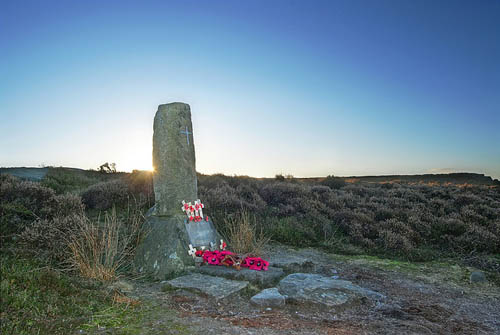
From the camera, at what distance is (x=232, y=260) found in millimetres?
6402

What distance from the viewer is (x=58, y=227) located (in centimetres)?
712

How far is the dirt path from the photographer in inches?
161

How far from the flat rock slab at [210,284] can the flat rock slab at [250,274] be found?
237 millimetres

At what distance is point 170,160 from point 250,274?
267 centimetres

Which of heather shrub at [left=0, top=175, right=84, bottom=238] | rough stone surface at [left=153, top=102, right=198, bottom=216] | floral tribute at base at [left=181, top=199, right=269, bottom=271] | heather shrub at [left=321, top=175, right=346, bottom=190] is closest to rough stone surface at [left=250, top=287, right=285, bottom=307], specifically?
floral tribute at base at [left=181, top=199, right=269, bottom=271]

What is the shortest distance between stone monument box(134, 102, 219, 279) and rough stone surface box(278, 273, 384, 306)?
7.09 ft

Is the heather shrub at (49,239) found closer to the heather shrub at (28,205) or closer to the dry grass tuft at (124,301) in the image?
the heather shrub at (28,205)

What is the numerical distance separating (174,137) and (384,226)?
6609 mm

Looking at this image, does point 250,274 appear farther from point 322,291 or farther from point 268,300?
point 322,291

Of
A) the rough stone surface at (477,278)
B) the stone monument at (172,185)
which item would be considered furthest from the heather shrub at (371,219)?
the stone monument at (172,185)

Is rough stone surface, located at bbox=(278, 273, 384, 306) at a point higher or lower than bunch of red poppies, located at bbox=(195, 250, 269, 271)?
lower

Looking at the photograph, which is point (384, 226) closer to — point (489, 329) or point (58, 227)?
point (489, 329)

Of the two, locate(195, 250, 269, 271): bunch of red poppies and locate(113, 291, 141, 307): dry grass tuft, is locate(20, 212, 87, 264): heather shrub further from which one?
locate(195, 250, 269, 271): bunch of red poppies

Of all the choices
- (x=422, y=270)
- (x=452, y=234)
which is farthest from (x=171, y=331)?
(x=452, y=234)
